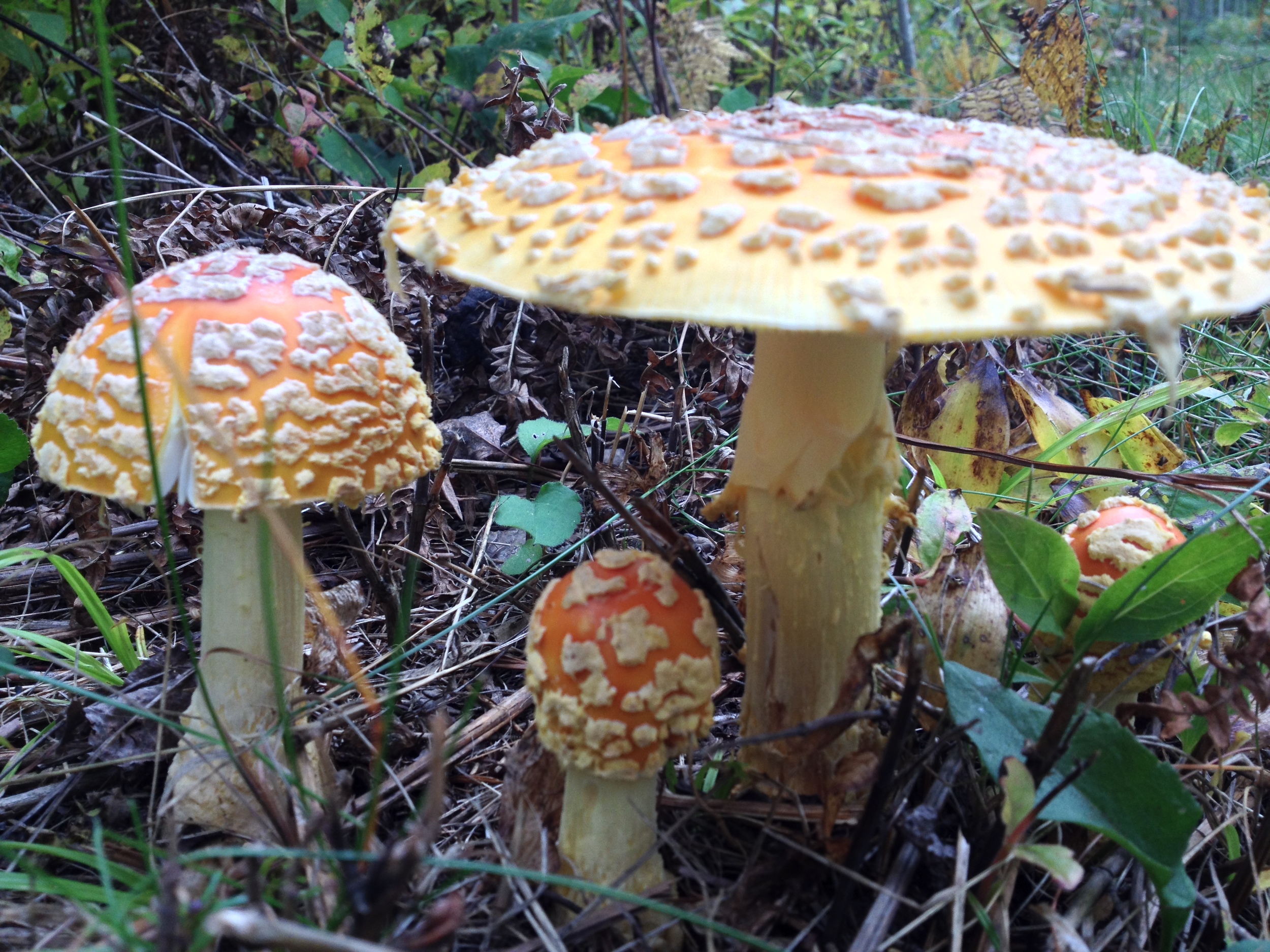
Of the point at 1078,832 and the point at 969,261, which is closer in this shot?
the point at 969,261

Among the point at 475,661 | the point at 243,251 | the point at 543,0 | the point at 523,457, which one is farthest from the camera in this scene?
the point at 543,0

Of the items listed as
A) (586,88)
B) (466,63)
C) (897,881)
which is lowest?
(897,881)

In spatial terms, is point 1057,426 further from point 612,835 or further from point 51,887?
point 51,887

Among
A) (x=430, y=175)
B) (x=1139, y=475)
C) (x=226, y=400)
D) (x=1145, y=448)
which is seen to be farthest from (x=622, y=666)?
(x=430, y=175)

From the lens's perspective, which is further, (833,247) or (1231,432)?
(1231,432)

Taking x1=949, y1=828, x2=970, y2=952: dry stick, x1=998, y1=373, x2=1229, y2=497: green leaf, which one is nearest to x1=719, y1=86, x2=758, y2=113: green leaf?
x1=998, y1=373, x2=1229, y2=497: green leaf

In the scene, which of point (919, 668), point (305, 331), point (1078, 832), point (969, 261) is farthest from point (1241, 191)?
point (305, 331)

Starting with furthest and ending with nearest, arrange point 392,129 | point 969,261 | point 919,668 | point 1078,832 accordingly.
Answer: point 392,129
point 1078,832
point 919,668
point 969,261

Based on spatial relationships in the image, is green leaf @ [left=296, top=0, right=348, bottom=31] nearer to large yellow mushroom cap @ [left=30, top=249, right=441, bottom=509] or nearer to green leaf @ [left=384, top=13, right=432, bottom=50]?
green leaf @ [left=384, top=13, right=432, bottom=50]

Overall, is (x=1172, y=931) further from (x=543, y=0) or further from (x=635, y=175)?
(x=543, y=0)
